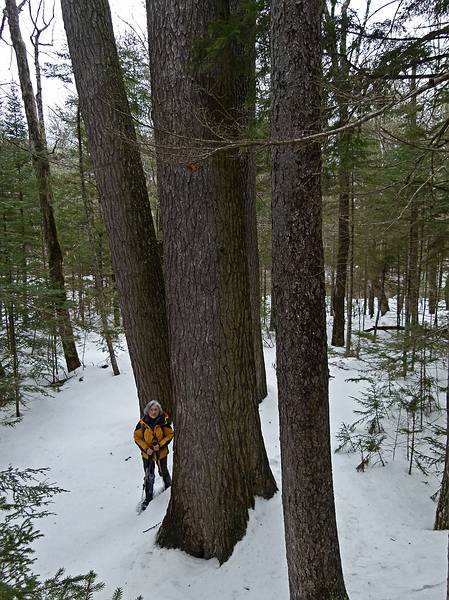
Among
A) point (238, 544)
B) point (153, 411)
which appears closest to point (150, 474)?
point (153, 411)

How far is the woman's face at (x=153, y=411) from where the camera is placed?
441 cm

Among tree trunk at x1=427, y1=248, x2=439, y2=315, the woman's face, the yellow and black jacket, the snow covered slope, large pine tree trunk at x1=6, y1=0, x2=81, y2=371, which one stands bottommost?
the snow covered slope

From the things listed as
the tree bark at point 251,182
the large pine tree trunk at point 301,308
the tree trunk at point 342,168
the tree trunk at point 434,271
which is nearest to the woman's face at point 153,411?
the tree bark at point 251,182

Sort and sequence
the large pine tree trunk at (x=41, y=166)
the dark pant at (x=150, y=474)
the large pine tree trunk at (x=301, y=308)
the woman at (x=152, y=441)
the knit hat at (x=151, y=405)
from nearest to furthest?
1. the large pine tree trunk at (x=301, y=308)
2. the knit hat at (x=151, y=405)
3. the woman at (x=152, y=441)
4. the dark pant at (x=150, y=474)
5. the large pine tree trunk at (x=41, y=166)

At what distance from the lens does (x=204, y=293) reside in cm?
329

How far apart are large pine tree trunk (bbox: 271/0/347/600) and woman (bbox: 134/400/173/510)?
244 centimetres

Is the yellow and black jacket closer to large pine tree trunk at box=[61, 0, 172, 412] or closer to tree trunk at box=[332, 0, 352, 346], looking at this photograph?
large pine tree trunk at box=[61, 0, 172, 412]

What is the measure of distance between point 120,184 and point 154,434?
10.7ft

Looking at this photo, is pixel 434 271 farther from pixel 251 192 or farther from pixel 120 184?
pixel 120 184

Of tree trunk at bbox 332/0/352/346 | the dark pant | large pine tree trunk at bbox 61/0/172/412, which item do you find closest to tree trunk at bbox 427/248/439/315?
tree trunk at bbox 332/0/352/346

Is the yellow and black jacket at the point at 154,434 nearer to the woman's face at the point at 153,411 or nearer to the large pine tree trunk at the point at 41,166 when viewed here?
the woman's face at the point at 153,411

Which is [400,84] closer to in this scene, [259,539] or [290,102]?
[290,102]

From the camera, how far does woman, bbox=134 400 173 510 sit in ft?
15.1

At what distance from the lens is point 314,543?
2445mm
